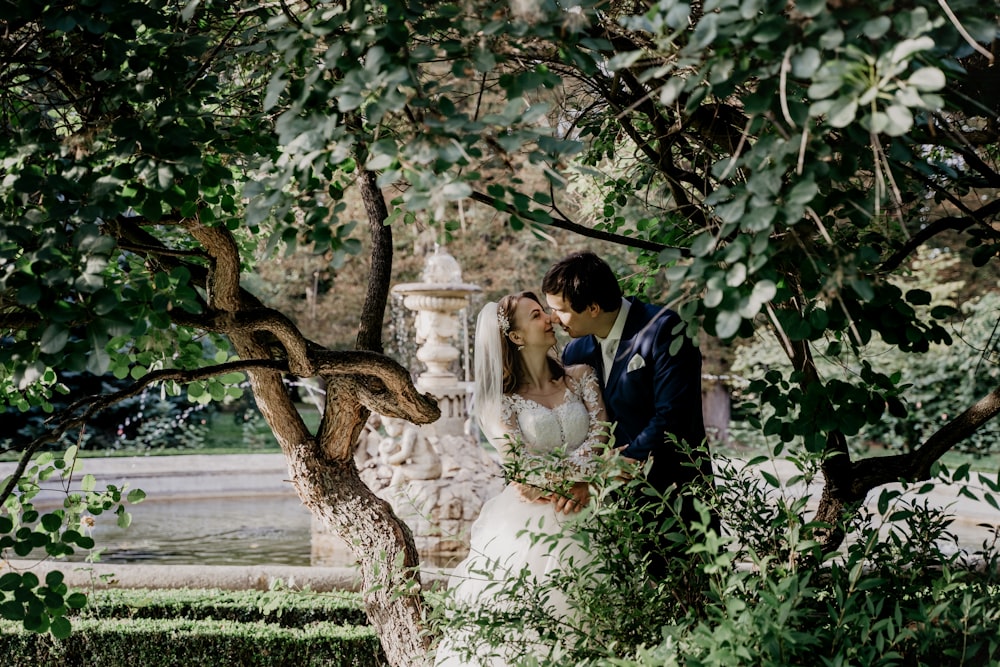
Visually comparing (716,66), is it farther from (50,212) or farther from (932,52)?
(50,212)

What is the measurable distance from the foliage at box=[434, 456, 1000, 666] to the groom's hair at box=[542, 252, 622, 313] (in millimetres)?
1092

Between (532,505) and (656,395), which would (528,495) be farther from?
(656,395)

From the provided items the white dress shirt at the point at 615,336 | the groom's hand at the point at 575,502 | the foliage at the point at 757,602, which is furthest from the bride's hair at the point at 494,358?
the foliage at the point at 757,602

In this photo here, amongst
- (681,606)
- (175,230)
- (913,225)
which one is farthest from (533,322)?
(913,225)

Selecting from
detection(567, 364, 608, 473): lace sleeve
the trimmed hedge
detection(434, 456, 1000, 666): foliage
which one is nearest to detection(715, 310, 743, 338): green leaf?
detection(434, 456, 1000, 666): foliage

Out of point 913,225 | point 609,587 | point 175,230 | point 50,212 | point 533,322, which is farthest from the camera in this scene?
point 913,225

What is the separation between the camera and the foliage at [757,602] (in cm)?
201

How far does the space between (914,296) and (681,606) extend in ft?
3.29

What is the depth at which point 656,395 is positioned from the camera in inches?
142

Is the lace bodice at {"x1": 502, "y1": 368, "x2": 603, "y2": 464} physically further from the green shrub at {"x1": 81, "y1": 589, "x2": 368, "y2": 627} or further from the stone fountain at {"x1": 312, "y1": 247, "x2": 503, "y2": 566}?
the stone fountain at {"x1": 312, "y1": 247, "x2": 503, "y2": 566}

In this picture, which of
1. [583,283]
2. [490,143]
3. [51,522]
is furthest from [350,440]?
[490,143]

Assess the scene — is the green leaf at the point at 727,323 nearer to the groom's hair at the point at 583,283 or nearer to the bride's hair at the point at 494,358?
the groom's hair at the point at 583,283

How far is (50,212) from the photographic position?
2.00 metres

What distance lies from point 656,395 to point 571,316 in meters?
0.47
